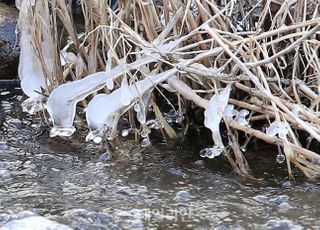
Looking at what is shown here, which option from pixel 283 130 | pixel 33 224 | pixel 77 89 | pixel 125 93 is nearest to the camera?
pixel 33 224

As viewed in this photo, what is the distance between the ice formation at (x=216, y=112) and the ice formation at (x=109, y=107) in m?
0.22

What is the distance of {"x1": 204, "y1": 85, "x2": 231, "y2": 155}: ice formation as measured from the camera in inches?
101

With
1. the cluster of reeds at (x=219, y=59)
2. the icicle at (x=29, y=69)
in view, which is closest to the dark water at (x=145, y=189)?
the cluster of reeds at (x=219, y=59)

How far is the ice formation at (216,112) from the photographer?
8.39ft

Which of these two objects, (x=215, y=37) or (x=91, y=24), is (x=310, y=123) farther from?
(x=91, y=24)

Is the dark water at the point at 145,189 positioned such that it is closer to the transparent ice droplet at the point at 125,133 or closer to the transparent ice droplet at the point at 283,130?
the transparent ice droplet at the point at 125,133

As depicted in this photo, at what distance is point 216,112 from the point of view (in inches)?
101

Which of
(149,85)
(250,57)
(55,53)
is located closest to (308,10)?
(250,57)

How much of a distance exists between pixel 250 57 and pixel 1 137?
1.21 m

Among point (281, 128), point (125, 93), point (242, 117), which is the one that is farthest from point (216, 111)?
point (125, 93)

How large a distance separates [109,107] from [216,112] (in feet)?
1.40

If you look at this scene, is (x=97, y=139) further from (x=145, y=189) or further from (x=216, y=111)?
(x=216, y=111)

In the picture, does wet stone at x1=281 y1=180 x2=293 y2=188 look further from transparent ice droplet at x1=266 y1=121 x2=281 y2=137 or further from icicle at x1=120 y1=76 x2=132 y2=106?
icicle at x1=120 y1=76 x2=132 y2=106

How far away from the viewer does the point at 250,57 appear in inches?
101
